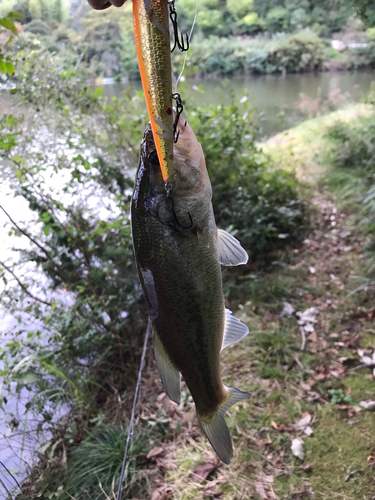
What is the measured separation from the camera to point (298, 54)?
46.1ft

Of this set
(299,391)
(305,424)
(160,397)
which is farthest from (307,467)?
(160,397)

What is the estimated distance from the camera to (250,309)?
143 inches

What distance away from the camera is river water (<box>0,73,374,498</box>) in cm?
237

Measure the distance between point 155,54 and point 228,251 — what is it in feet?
2.23

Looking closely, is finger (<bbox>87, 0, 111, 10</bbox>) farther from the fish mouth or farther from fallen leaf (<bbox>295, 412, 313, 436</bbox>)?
fallen leaf (<bbox>295, 412, 313, 436</bbox>)

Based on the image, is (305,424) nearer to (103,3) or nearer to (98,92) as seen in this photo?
(103,3)

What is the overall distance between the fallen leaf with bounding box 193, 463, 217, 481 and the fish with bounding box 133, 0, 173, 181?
2.50 metres

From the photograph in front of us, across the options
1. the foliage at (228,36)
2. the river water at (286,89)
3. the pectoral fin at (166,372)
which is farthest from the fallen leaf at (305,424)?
→ the river water at (286,89)

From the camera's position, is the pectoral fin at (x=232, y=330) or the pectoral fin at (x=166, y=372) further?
the pectoral fin at (x=232, y=330)

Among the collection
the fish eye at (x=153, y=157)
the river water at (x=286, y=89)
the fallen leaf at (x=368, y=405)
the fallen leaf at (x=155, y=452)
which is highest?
the fish eye at (x=153, y=157)

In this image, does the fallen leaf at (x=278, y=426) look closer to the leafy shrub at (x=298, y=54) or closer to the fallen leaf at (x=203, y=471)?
the fallen leaf at (x=203, y=471)

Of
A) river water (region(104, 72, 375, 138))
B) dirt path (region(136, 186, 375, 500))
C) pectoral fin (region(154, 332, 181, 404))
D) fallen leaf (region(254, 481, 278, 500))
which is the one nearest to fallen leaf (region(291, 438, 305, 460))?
dirt path (region(136, 186, 375, 500))

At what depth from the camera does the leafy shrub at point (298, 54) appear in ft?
44.0

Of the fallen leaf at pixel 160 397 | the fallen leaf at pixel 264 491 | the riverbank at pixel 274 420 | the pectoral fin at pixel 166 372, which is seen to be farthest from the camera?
the fallen leaf at pixel 160 397
